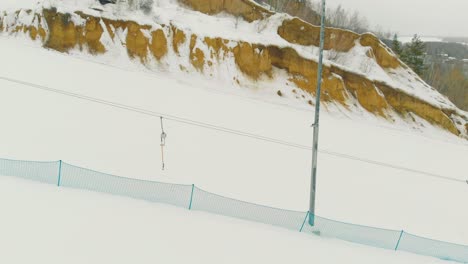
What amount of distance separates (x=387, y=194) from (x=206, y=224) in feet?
37.8

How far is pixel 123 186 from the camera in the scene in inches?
466

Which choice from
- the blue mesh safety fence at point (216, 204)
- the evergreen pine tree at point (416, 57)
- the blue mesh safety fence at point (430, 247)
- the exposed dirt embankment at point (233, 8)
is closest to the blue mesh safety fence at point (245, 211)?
the blue mesh safety fence at point (216, 204)

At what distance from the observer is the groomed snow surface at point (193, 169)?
9633mm

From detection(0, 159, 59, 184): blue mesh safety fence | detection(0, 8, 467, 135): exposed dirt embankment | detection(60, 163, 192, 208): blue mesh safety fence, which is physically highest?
A: detection(0, 8, 467, 135): exposed dirt embankment

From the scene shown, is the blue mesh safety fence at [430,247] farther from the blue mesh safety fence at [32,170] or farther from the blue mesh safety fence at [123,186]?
the blue mesh safety fence at [32,170]

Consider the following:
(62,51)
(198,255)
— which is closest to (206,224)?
(198,255)

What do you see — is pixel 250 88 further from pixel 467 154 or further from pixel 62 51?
pixel 467 154

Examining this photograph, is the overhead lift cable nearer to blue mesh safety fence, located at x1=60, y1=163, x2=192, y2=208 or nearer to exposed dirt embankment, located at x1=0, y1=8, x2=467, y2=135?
blue mesh safety fence, located at x1=60, y1=163, x2=192, y2=208

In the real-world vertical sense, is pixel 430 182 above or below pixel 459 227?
above

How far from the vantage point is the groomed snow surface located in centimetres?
963

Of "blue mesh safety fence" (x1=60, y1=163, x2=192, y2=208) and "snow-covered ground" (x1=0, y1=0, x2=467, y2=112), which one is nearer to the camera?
"blue mesh safety fence" (x1=60, y1=163, x2=192, y2=208)

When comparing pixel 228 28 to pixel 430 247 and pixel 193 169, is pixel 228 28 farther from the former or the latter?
pixel 430 247

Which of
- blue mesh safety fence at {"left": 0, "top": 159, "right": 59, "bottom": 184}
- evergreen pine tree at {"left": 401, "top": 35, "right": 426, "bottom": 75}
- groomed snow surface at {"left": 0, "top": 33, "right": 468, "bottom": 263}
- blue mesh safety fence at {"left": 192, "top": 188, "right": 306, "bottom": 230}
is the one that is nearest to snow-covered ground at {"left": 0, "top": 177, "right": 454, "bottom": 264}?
groomed snow surface at {"left": 0, "top": 33, "right": 468, "bottom": 263}

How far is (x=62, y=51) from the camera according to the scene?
2897 centimetres
